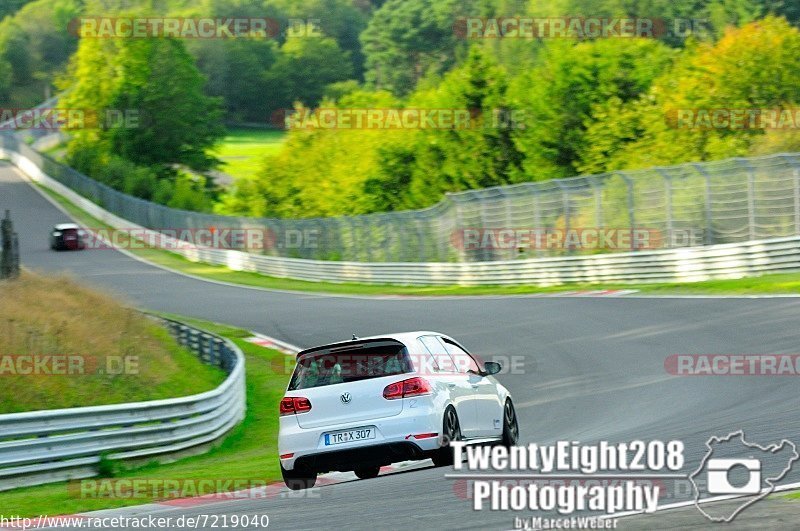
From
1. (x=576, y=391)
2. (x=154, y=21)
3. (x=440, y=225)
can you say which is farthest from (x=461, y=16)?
(x=576, y=391)

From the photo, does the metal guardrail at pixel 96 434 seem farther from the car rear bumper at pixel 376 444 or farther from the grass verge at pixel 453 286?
the grass verge at pixel 453 286

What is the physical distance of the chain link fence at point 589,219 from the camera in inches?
1127

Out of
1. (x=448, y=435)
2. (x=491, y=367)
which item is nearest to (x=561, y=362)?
(x=491, y=367)

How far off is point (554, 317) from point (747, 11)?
80356 mm

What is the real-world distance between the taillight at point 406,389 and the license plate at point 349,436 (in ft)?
1.05

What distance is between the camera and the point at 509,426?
12.9 metres

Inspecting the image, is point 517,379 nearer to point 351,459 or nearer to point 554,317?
point 554,317

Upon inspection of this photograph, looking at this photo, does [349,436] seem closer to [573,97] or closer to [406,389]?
[406,389]

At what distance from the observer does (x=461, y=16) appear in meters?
154

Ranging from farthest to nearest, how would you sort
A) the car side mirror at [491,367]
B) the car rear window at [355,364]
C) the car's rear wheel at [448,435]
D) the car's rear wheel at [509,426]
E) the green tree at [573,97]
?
the green tree at [573,97] → the car's rear wheel at [509,426] → the car side mirror at [491,367] → the car rear window at [355,364] → the car's rear wheel at [448,435]

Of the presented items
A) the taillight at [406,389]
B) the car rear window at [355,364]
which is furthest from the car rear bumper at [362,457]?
the car rear window at [355,364]

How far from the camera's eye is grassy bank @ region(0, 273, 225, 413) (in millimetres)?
17156

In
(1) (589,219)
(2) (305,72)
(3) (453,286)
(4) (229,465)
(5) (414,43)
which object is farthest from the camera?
(2) (305,72)

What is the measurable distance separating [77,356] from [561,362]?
294 inches
